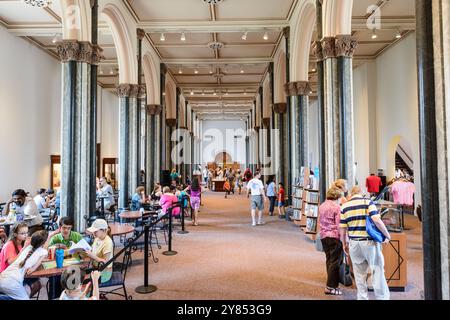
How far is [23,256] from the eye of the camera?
354 cm

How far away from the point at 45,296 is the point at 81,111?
13.4 ft

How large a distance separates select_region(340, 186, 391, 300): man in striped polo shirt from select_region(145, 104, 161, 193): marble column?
10678 millimetres

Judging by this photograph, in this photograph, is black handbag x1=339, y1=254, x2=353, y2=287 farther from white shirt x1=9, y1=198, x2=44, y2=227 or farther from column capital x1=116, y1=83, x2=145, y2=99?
column capital x1=116, y1=83, x2=145, y2=99

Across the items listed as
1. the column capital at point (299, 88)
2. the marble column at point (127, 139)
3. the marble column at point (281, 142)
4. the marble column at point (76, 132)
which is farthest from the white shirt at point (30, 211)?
the column capital at point (299, 88)

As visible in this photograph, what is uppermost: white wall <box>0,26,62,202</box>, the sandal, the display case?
white wall <box>0,26,62,202</box>

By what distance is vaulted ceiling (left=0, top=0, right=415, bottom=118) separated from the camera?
1017 cm

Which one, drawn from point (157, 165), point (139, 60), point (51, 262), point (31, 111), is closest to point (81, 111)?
point (51, 262)

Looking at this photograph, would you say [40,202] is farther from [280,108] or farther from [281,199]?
[280,108]

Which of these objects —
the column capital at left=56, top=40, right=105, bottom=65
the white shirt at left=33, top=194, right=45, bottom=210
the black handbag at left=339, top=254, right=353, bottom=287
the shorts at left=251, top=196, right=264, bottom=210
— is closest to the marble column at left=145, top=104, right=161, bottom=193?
the white shirt at left=33, top=194, right=45, bottom=210

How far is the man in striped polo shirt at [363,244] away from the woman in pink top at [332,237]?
1.67 feet

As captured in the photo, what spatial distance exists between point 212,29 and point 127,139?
Result: 487 centimetres

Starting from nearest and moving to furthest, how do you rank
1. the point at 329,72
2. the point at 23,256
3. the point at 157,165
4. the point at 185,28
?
the point at 23,256
the point at 329,72
the point at 185,28
the point at 157,165
